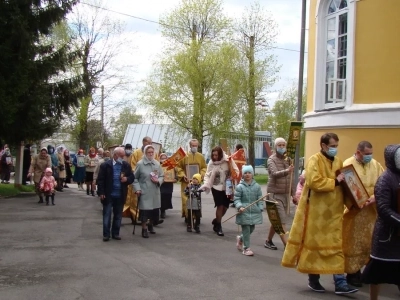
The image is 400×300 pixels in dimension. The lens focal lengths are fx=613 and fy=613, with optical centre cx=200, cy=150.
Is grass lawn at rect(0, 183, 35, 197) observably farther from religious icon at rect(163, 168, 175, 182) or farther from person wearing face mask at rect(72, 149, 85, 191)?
religious icon at rect(163, 168, 175, 182)

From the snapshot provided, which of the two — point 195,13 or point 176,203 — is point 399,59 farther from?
point 195,13

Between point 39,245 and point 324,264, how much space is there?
5.69 meters

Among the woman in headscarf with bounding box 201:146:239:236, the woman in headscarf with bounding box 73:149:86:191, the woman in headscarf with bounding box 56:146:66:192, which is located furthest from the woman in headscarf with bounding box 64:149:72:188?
the woman in headscarf with bounding box 201:146:239:236

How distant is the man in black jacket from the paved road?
0.41m

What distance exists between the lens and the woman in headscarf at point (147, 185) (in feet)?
40.3

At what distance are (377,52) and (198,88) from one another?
88.9 feet

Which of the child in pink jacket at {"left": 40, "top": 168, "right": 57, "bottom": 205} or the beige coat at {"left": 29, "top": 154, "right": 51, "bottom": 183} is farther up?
the beige coat at {"left": 29, "top": 154, "right": 51, "bottom": 183}

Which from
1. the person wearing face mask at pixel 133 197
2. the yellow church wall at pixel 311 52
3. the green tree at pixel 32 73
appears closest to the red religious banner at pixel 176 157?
the person wearing face mask at pixel 133 197

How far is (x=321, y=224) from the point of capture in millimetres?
7574

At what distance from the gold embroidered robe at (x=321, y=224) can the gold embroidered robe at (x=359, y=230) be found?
1.04ft

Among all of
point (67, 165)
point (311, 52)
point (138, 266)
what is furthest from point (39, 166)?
point (138, 266)

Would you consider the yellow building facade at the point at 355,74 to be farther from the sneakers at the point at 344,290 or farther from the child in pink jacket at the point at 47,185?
the child in pink jacket at the point at 47,185

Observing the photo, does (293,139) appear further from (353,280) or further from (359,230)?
(353,280)

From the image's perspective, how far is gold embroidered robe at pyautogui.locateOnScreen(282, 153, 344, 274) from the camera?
7.48m
